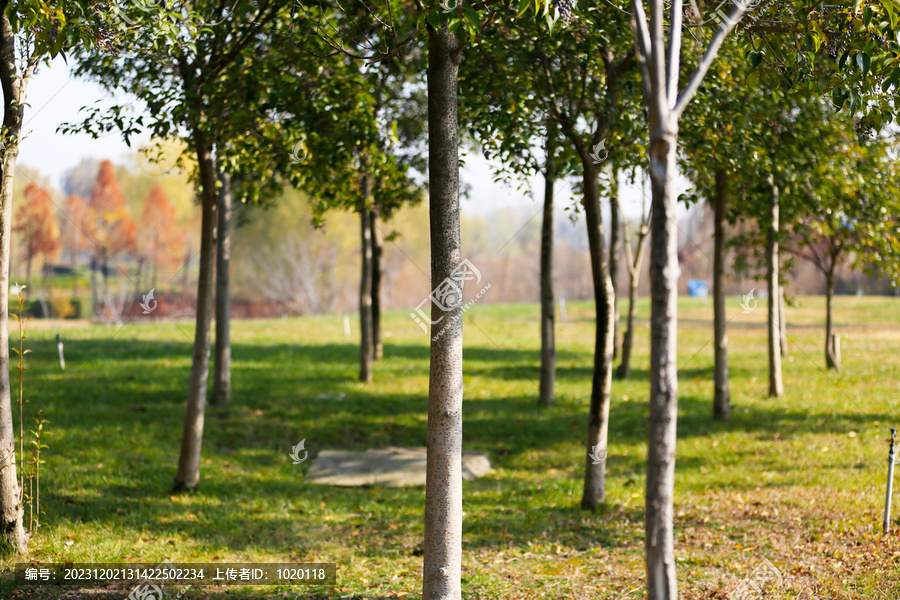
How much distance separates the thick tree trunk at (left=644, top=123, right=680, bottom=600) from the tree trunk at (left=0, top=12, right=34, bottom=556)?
15.1 feet

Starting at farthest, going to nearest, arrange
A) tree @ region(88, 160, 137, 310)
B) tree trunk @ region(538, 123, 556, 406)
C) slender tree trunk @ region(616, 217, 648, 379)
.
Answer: tree @ region(88, 160, 137, 310) < slender tree trunk @ region(616, 217, 648, 379) < tree trunk @ region(538, 123, 556, 406)

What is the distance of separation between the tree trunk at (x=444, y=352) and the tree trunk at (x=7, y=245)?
322cm

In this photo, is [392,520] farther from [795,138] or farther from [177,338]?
[177,338]

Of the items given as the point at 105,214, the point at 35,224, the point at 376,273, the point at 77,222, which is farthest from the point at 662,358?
the point at 77,222

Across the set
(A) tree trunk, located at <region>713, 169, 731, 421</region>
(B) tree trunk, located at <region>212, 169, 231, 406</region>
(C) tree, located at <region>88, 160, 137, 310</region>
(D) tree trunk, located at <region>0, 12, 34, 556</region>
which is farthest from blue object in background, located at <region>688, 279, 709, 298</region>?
(D) tree trunk, located at <region>0, 12, 34, 556</region>

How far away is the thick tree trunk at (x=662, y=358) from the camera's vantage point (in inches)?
118

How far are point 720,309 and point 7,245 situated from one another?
9.45m

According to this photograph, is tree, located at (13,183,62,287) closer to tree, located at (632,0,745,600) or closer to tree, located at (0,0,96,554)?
tree, located at (0,0,96,554)

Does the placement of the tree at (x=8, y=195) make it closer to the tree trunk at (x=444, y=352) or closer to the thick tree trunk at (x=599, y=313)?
the tree trunk at (x=444, y=352)

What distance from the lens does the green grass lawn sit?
568cm

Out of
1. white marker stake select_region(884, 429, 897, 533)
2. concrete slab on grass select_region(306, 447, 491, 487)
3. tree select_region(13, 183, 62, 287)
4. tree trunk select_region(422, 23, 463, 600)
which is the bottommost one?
concrete slab on grass select_region(306, 447, 491, 487)

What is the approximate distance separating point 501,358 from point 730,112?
1075cm

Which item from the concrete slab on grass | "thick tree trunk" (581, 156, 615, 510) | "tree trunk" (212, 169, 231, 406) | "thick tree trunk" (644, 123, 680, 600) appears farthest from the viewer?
"tree trunk" (212, 169, 231, 406)

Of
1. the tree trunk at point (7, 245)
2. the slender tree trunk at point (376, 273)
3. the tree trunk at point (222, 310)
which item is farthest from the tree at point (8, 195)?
the slender tree trunk at point (376, 273)
